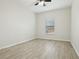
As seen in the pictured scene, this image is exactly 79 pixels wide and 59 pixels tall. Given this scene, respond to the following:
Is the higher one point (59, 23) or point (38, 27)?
point (59, 23)

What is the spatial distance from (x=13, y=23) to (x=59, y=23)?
11.0 ft

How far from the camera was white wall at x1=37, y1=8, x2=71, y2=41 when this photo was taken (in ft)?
18.4

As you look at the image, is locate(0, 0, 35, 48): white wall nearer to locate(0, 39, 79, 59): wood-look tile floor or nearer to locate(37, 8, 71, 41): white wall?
locate(0, 39, 79, 59): wood-look tile floor

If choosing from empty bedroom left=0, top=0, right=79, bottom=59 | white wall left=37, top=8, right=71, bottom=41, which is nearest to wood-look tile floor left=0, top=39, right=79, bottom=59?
empty bedroom left=0, top=0, right=79, bottom=59

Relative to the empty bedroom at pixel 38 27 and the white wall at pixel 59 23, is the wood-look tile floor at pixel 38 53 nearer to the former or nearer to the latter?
the empty bedroom at pixel 38 27

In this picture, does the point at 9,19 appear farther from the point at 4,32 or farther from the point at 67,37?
the point at 67,37

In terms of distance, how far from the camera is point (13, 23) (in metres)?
4.46

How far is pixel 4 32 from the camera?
13.0 ft

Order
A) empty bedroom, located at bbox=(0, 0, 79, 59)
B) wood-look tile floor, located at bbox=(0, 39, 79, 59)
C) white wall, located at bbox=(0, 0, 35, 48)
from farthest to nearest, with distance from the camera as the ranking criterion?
white wall, located at bbox=(0, 0, 35, 48) → empty bedroom, located at bbox=(0, 0, 79, 59) → wood-look tile floor, located at bbox=(0, 39, 79, 59)

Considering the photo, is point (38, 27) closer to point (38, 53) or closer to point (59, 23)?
point (59, 23)

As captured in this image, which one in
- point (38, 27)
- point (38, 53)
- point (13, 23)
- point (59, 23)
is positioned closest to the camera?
point (38, 53)

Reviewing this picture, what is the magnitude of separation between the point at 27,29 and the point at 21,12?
131 centimetres

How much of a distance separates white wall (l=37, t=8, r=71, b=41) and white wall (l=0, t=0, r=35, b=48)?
128 centimetres

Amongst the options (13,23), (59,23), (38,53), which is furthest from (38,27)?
(38,53)
